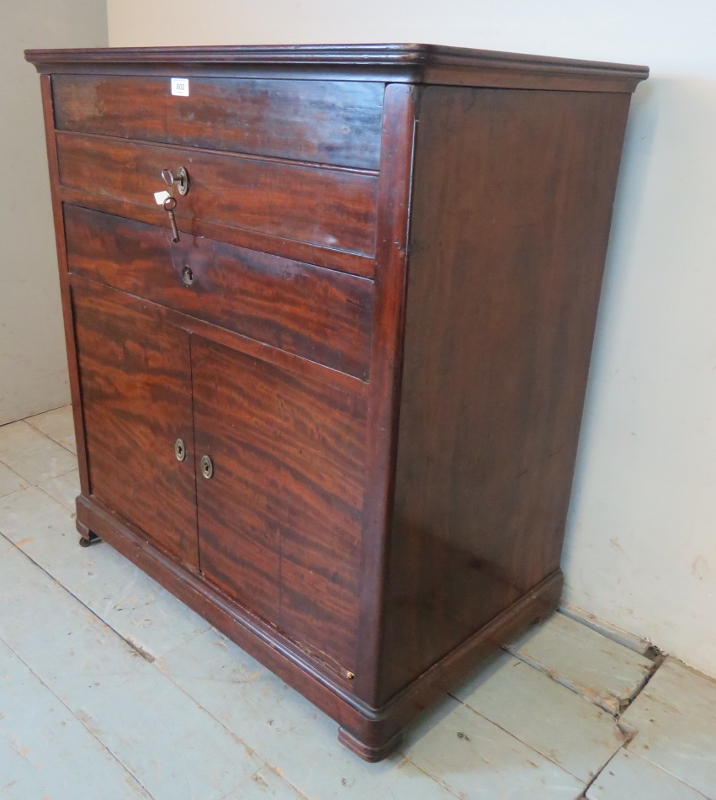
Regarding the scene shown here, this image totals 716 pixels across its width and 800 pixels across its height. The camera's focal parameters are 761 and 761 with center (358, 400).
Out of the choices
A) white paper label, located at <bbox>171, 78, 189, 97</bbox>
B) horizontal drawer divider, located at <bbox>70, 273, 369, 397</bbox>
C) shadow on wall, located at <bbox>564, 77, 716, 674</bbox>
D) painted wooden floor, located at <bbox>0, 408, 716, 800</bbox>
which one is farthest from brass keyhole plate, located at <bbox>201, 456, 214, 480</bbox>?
shadow on wall, located at <bbox>564, 77, 716, 674</bbox>

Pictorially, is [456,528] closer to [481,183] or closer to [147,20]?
[481,183]

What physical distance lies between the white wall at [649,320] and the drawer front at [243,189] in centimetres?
64

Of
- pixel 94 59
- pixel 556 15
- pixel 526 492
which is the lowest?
pixel 526 492

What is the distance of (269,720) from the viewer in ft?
4.58

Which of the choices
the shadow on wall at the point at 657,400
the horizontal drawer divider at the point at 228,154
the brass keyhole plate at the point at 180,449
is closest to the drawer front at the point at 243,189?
the horizontal drawer divider at the point at 228,154

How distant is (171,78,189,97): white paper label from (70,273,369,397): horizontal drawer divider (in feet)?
1.23

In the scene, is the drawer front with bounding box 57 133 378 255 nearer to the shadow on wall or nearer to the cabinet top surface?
the cabinet top surface

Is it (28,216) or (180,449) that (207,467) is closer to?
(180,449)

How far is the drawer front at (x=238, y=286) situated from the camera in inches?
43.6

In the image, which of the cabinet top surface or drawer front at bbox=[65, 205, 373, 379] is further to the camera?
drawer front at bbox=[65, 205, 373, 379]

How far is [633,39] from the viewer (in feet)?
4.37

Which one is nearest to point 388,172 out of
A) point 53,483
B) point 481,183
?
point 481,183

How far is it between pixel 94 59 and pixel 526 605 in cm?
134

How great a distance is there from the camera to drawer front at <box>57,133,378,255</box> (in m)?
1.04
